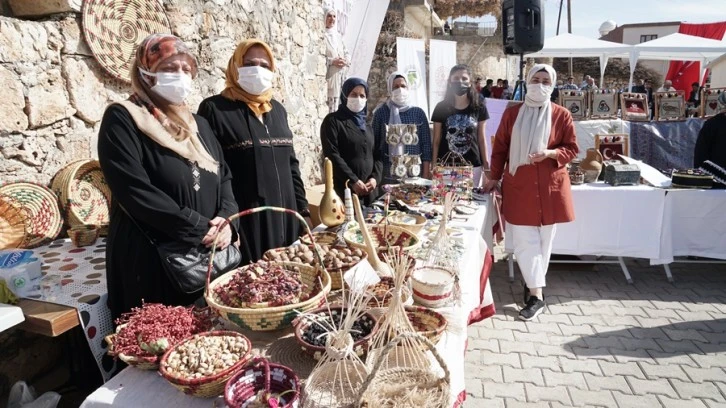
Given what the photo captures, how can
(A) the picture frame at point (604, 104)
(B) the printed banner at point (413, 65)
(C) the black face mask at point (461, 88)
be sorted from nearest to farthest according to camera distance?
(C) the black face mask at point (461, 88) < (A) the picture frame at point (604, 104) < (B) the printed banner at point (413, 65)

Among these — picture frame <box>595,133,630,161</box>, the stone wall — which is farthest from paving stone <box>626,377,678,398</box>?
the stone wall

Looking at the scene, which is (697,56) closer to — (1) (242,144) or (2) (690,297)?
(2) (690,297)

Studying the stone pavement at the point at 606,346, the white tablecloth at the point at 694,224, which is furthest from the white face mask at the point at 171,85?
the white tablecloth at the point at 694,224

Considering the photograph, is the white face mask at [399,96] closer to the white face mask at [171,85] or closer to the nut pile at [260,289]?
the white face mask at [171,85]

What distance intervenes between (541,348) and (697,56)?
48.2ft

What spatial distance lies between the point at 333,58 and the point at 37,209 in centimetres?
536

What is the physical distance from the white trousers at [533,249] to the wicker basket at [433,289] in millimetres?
1889

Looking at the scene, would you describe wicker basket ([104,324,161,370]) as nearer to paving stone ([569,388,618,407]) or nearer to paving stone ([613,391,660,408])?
paving stone ([569,388,618,407])

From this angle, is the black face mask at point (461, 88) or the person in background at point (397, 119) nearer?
the black face mask at point (461, 88)

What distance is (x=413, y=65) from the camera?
9.93m

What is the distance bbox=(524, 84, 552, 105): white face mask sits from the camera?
327cm

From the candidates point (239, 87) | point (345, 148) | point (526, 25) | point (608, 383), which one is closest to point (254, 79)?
point (239, 87)

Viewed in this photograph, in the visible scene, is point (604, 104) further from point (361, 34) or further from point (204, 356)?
point (204, 356)

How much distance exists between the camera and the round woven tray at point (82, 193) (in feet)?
8.45
